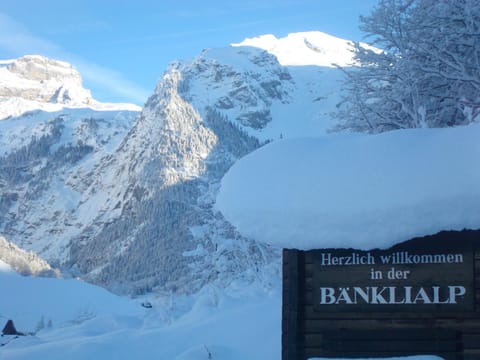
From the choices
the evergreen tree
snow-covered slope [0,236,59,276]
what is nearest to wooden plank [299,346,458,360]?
the evergreen tree

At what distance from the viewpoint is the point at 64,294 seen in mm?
49031

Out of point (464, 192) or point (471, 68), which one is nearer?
point (464, 192)

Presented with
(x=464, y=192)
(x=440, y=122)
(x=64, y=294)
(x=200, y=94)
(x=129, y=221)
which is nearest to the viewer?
(x=464, y=192)

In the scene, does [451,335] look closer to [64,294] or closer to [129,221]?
[64,294]

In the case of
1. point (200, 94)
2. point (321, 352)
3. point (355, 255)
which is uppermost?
point (200, 94)

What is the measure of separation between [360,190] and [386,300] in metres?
0.88

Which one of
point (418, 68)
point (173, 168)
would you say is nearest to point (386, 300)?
point (418, 68)

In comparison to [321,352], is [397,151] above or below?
above

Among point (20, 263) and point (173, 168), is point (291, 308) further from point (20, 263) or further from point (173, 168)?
point (173, 168)

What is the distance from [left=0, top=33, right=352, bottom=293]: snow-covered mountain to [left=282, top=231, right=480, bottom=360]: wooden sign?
3839 inches

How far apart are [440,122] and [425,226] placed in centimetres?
598

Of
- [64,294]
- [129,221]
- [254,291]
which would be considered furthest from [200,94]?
[254,291]

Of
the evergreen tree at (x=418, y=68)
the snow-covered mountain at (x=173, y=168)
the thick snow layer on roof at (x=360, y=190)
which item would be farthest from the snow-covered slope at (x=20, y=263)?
the thick snow layer on roof at (x=360, y=190)

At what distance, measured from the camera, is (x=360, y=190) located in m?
5.11
